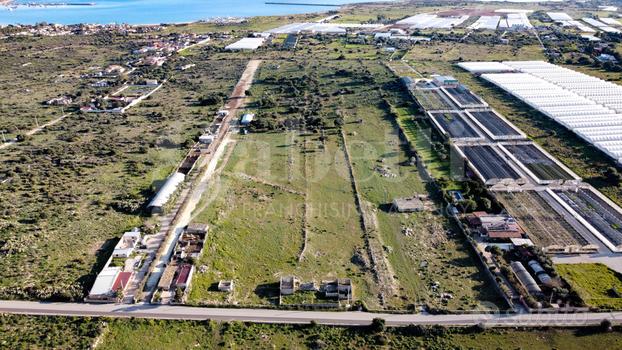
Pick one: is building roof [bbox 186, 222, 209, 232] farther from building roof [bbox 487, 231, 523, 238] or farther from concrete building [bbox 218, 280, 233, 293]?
building roof [bbox 487, 231, 523, 238]

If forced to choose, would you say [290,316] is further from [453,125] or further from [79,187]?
[453,125]

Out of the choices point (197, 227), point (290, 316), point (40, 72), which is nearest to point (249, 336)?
point (290, 316)

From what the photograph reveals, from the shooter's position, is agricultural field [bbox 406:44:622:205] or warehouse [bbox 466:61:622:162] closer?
agricultural field [bbox 406:44:622:205]

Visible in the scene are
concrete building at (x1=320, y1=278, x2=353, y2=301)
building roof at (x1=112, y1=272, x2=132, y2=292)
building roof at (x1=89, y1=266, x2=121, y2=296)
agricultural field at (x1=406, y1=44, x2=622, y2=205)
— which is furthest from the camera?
agricultural field at (x1=406, y1=44, x2=622, y2=205)

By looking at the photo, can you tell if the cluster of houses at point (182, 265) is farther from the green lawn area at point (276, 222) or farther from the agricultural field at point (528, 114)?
the agricultural field at point (528, 114)

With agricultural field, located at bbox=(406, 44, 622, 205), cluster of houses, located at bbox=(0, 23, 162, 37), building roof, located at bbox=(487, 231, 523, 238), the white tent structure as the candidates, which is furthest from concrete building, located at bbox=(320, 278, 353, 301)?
cluster of houses, located at bbox=(0, 23, 162, 37)
